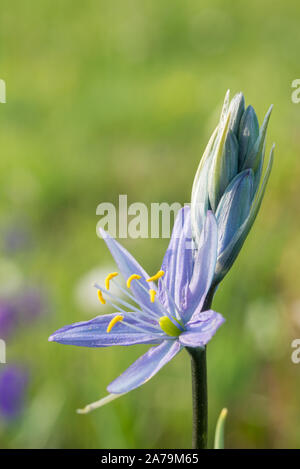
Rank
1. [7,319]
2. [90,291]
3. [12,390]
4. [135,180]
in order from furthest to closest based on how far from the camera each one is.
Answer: [135,180], [90,291], [7,319], [12,390]

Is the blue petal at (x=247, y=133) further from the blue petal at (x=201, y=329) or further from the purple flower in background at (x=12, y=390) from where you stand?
the purple flower in background at (x=12, y=390)

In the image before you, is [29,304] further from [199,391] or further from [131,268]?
[199,391]

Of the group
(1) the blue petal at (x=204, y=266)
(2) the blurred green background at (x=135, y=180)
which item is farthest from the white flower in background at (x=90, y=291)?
(1) the blue petal at (x=204, y=266)

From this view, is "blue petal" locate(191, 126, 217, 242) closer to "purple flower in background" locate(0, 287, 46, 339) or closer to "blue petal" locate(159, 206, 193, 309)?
"blue petal" locate(159, 206, 193, 309)

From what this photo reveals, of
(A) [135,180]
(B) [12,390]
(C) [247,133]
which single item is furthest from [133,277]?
(A) [135,180]

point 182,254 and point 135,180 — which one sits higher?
point 135,180

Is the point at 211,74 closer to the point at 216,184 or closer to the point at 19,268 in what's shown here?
the point at 19,268

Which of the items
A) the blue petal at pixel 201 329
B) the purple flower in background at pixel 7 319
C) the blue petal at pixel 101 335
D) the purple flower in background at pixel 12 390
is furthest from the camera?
the purple flower in background at pixel 7 319
